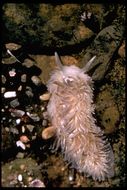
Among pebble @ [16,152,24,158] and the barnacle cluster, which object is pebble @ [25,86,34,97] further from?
pebble @ [16,152,24,158]

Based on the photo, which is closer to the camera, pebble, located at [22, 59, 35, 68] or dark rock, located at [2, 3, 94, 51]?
dark rock, located at [2, 3, 94, 51]

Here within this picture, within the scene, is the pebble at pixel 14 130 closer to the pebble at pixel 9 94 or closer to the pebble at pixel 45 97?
the pebble at pixel 9 94

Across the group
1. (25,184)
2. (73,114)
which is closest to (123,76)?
(73,114)

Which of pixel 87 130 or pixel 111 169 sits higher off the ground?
pixel 87 130

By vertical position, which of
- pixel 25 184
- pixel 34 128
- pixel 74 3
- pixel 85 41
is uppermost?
pixel 74 3

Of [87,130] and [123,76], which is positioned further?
[123,76]

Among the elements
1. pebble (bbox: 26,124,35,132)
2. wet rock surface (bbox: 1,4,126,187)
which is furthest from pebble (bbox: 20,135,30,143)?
pebble (bbox: 26,124,35,132)

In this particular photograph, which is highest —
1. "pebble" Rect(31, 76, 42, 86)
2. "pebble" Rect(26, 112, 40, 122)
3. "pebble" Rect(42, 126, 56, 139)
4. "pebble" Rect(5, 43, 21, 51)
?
"pebble" Rect(5, 43, 21, 51)

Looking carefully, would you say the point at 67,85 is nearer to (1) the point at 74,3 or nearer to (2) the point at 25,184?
(1) the point at 74,3
